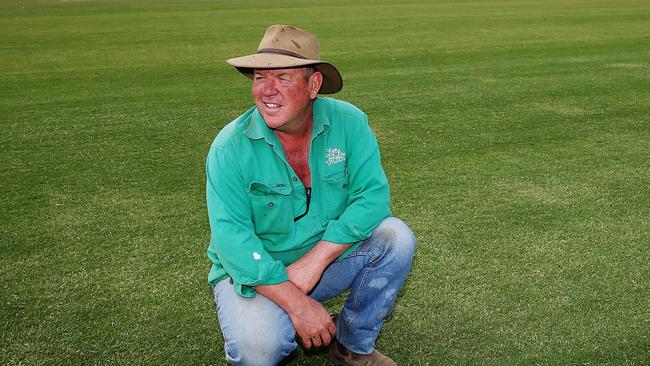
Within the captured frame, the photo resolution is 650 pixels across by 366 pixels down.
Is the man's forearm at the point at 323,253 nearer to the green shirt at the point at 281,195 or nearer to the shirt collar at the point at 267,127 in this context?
the green shirt at the point at 281,195

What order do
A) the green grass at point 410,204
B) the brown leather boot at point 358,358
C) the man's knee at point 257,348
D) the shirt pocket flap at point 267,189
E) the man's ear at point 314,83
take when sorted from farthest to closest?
the green grass at point 410,204, the brown leather boot at point 358,358, the man's ear at point 314,83, the shirt pocket flap at point 267,189, the man's knee at point 257,348

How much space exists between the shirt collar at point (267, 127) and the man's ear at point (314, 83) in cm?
7

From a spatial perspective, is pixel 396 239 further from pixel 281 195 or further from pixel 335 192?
pixel 281 195

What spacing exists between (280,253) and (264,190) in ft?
0.99

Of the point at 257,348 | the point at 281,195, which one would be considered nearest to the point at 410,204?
the point at 281,195

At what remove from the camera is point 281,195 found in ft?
8.68

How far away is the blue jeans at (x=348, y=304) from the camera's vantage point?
243cm

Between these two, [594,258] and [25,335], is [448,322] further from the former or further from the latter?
[25,335]

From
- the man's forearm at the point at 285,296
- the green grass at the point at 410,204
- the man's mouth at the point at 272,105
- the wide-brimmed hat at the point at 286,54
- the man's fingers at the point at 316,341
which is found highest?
the wide-brimmed hat at the point at 286,54

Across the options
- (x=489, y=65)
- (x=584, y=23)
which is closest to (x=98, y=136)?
(x=489, y=65)

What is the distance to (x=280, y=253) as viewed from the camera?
276 cm

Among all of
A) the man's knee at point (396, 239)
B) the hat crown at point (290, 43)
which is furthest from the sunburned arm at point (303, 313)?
the hat crown at point (290, 43)

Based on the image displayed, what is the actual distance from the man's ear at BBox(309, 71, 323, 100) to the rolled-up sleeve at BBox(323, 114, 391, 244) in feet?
0.77

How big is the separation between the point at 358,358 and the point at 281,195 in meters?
0.83
